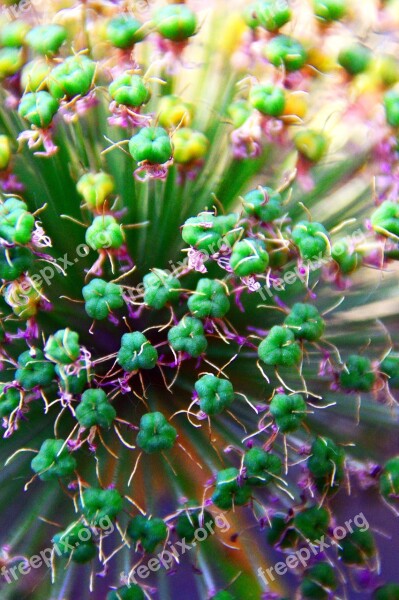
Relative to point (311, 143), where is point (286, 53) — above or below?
above

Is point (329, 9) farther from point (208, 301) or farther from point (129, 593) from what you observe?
point (129, 593)

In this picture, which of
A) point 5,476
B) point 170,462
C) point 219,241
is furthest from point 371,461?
point 5,476

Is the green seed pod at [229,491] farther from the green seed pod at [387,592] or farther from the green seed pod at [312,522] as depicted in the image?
the green seed pod at [387,592]

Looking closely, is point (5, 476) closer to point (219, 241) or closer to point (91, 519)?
point (91, 519)

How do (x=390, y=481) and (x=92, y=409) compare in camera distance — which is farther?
(x=390, y=481)

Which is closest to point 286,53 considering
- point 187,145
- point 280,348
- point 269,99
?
point 269,99

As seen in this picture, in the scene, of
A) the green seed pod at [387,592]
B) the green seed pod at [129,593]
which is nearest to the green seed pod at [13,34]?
the green seed pod at [129,593]
